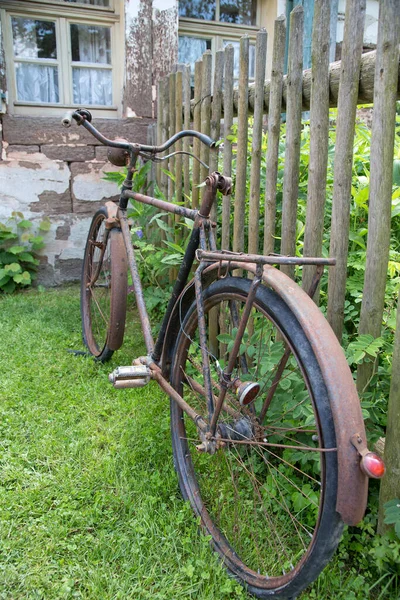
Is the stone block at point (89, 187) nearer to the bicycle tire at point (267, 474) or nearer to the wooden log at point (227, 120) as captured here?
A: the wooden log at point (227, 120)

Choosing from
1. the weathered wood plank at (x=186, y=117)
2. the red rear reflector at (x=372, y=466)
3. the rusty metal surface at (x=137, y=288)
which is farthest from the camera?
the weathered wood plank at (x=186, y=117)

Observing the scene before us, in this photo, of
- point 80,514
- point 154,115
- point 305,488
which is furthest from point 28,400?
point 154,115

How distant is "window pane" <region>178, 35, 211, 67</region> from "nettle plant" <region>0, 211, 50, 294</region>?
6.95 feet

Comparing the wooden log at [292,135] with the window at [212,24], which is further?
the window at [212,24]

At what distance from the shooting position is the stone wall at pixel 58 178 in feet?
14.1

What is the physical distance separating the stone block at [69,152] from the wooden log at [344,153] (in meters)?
3.27

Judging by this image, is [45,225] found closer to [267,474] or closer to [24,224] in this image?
[24,224]

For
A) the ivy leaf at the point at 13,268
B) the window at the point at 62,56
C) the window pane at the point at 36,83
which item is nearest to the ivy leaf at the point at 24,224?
the ivy leaf at the point at 13,268

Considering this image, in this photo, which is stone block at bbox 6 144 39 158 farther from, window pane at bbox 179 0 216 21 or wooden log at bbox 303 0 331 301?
wooden log at bbox 303 0 331 301

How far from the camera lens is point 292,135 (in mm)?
1912

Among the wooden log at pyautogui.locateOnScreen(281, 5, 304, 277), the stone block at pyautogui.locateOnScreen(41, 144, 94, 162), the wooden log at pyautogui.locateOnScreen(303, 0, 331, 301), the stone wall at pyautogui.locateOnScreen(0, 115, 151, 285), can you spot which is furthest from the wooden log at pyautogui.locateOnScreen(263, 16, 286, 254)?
the stone block at pyautogui.locateOnScreen(41, 144, 94, 162)

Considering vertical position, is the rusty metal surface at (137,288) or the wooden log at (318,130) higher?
the wooden log at (318,130)

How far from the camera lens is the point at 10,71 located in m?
4.42

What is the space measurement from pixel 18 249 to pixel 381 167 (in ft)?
11.7
